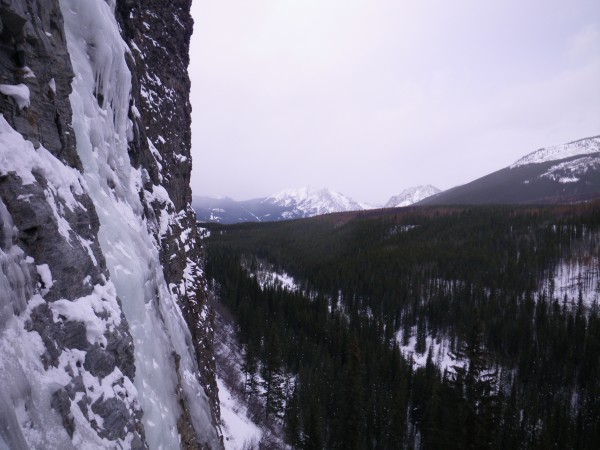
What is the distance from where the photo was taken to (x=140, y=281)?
10.1 m

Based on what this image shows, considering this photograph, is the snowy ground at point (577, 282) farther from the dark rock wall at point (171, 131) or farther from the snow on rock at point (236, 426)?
the dark rock wall at point (171, 131)

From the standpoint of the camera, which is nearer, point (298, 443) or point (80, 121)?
point (80, 121)

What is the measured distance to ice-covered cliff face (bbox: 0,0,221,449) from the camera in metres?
5.21

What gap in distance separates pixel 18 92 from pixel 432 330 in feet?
260

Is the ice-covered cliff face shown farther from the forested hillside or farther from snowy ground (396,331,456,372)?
snowy ground (396,331,456,372)

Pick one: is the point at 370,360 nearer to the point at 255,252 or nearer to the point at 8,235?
the point at 8,235

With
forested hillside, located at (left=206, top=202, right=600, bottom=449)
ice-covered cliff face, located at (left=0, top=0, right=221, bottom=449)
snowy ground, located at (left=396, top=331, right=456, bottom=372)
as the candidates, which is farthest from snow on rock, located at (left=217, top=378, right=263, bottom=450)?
snowy ground, located at (left=396, top=331, right=456, bottom=372)

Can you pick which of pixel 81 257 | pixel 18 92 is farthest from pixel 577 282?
pixel 18 92

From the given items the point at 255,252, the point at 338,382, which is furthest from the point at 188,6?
the point at 255,252

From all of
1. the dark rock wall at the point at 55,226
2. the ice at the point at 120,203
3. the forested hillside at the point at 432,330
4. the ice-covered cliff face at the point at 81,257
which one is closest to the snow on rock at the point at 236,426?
the forested hillside at the point at 432,330

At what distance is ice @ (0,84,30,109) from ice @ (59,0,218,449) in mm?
2588

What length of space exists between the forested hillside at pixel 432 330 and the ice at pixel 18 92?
2421cm

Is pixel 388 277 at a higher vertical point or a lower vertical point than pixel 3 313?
lower

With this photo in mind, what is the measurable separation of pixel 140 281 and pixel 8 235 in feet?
16.6
